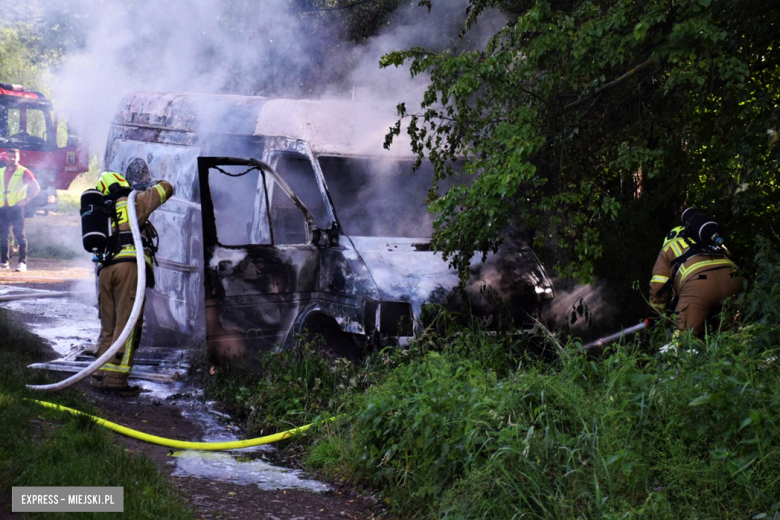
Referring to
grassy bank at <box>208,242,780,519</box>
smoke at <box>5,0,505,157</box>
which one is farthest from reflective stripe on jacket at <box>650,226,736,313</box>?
smoke at <box>5,0,505,157</box>

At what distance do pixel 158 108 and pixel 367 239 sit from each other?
146 inches

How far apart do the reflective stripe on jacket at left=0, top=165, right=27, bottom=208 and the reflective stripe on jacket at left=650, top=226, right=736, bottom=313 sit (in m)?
11.5

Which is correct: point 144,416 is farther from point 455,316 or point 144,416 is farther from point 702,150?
point 702,150

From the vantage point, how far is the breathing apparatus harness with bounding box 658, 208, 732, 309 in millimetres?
5801

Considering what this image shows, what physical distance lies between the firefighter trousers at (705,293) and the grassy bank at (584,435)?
648mm

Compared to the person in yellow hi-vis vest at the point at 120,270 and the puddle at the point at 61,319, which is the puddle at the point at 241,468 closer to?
the person in yellow hi-vis vest at the point at 120,270

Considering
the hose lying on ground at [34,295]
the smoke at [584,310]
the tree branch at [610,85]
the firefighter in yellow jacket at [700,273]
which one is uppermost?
the tree branch at [610,85]

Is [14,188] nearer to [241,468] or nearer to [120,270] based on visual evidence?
[120,270]

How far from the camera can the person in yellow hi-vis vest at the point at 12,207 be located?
1401 cm

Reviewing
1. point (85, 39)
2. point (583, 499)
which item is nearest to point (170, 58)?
point (85, 39)

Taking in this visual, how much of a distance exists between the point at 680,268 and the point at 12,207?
12.0 m

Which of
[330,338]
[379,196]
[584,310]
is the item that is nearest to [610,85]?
[584,310]

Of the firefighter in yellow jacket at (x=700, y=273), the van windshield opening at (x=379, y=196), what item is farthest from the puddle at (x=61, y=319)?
the firefighter in yellow jacket at (x=700, y=273)

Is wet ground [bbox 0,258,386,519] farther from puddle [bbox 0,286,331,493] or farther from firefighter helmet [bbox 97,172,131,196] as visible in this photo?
firefighter helmet [bbox 97,172,131,196]
